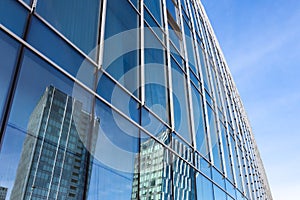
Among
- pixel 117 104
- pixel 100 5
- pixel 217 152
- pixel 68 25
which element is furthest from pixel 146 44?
pixel 217 152

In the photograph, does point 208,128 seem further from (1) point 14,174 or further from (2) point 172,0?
(1) point 14,174

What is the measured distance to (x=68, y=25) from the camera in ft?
18.6

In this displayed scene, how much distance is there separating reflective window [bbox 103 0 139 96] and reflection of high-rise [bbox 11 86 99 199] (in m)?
1.78

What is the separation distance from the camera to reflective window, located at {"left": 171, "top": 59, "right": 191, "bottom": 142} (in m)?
9.80

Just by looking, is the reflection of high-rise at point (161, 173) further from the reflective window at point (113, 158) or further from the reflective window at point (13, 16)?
the reflective window at point (13, 16)

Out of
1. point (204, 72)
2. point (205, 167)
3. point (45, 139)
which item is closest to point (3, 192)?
point (45, 139)

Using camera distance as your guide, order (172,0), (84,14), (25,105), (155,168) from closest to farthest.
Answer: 1. (25,105)
2. (84,14)
3. (155,168)
4. (172,0)

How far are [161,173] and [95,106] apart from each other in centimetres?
309

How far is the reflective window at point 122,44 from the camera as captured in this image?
6781 mm

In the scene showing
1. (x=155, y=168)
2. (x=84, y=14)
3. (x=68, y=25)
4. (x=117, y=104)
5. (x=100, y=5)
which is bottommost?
(x=155, y=168)

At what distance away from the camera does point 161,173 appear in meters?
7.85

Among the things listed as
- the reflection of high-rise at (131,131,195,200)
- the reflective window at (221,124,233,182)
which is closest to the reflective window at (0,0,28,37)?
the reflection of high-rise at (131,131,195,200)

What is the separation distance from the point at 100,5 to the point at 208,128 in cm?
809

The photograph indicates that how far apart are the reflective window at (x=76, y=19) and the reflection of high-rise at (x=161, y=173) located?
277 centimetres
